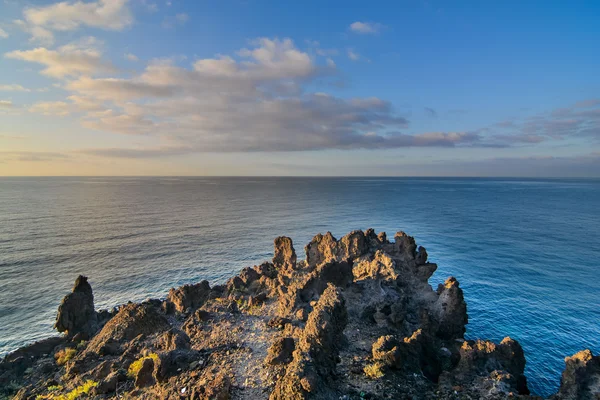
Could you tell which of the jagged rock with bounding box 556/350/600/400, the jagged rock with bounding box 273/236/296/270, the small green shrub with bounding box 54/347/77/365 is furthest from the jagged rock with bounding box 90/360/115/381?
the jagged rock with bounding box 556/350/600/400

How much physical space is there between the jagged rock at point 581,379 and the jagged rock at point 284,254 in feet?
101

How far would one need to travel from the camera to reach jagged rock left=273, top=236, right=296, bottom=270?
4534 centimetres

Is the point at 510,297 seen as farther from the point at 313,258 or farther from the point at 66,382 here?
the point at 66,382

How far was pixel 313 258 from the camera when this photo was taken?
151ft

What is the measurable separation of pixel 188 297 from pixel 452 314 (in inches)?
1192

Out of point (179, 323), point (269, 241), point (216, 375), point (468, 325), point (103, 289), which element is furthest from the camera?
point (269, 241)

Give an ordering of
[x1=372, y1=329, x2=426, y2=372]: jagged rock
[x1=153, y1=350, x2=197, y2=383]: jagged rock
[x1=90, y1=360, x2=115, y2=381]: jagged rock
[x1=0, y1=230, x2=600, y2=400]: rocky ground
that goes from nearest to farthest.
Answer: [x1=0, y1=230, x2=600, y2=400]: rocky ground < [x1=153, y1=350, x2=197, y2=383]: jagged rock < [x1=372, y1=329, x2=426, y2=372]: jagged rock < [x1=90, y1=360, x2=115, y2=381]: jagged rock

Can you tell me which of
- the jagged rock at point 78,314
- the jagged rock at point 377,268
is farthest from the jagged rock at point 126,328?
the jagged rock at point 377,268

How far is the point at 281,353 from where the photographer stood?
20656 mm

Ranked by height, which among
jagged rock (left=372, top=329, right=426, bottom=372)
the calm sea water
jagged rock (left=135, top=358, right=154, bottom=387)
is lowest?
the calm sea water

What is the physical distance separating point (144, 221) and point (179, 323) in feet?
249

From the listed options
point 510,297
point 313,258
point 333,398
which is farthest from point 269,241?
point 333,398

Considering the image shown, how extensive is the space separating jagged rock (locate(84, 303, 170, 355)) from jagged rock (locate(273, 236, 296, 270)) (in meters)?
19.5

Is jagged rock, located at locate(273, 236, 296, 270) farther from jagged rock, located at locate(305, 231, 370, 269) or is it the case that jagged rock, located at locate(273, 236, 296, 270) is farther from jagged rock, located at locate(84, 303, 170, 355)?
jagged rock, located at locate(84, 303, 170, 355)
